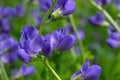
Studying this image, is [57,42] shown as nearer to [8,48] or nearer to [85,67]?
[85,67]

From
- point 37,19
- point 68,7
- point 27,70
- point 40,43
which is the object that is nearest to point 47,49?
point 40,43

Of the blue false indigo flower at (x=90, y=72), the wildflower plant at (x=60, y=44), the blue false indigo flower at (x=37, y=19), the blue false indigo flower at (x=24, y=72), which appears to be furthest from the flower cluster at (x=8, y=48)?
the blue false indigo flower at (x=90, y=72)

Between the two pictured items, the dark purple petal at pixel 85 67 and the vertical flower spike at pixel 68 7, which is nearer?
the dark purple petal at pixel 85 67

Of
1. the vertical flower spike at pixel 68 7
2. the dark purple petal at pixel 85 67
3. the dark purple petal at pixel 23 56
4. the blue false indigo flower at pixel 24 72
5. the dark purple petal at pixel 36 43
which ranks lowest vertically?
the blue false indigo flower at pixel 24 72

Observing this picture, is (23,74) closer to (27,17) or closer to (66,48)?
(66,48)

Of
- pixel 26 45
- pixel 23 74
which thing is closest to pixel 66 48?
pixel 26 45

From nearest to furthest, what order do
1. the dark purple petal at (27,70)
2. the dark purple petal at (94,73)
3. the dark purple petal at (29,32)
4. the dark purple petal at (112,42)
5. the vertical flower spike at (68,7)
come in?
the dark purple petal at (94,73) → the dark purple petal at (29,32) → the vertical flower spike at (68,7) → the dark purple petal at (27,70) → the dark purple petal at (112,42)

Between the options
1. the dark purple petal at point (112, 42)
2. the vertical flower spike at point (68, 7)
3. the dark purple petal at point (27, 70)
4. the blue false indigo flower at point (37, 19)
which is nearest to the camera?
the vertical flower spike at point (68, 7)

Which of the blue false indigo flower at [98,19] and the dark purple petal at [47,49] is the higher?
the dark purple petal at [47,49]

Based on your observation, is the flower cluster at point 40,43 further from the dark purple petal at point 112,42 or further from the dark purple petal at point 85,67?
the dark purple petal at point 112,42
